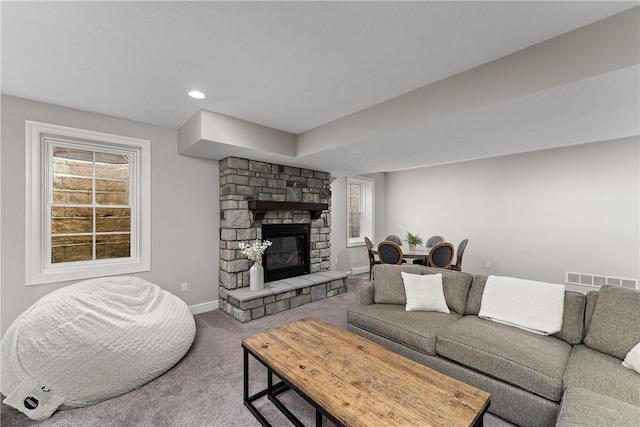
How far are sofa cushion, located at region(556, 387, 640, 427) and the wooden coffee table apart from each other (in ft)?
1.20

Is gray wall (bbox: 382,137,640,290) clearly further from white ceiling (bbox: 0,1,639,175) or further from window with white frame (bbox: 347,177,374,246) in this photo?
white ceiling (bbox: 0,1,639,175)

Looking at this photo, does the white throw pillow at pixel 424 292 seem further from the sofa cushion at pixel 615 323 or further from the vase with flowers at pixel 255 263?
the vase with flowers at pixel 255 263

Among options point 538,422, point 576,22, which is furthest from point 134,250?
point 576,22

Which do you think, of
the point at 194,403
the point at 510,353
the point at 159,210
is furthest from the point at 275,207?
the point at 510,353

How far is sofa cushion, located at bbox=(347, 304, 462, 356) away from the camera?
222cm

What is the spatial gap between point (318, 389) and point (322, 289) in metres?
2.96

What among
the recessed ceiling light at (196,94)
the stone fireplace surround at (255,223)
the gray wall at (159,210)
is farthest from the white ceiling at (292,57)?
the stone fireplace surround at (255,223)

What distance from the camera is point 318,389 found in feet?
4.71

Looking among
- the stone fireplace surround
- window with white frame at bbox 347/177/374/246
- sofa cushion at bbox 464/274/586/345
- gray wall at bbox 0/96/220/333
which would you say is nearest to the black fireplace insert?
the stone fireplace surround

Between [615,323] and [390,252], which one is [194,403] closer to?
[615,323]

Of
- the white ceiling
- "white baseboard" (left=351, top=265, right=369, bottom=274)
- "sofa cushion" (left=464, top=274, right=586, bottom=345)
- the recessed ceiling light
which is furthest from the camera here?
"white baseboard" (left=351, top=265, right=369, bottom=274)

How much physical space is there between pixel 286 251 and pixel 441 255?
8.48 ft

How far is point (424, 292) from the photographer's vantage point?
2.72 meters

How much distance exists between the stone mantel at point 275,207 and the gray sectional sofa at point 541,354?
7.04ft
